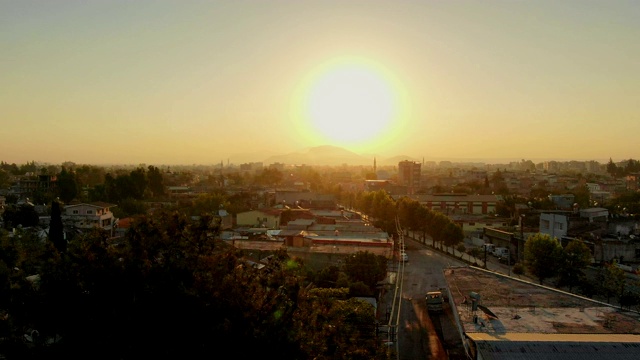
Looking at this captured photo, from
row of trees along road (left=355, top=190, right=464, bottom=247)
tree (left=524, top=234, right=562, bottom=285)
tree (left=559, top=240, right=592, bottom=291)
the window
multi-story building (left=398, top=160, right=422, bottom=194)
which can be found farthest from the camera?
multi-story building (left=398, top=160, right=422, bottom=194)

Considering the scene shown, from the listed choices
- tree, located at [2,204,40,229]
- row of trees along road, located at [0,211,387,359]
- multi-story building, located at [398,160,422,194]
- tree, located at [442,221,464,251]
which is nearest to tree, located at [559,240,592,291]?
tree, located at [442,221,464,251]

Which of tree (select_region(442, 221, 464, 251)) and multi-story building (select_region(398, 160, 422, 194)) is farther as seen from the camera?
multi-story building (select_region(398, 160, 422, 194))

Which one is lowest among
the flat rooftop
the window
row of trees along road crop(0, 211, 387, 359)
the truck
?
the truck

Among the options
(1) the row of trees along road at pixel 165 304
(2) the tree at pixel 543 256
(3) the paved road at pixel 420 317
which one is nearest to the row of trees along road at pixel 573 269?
(2) the tree at pixel 543 256

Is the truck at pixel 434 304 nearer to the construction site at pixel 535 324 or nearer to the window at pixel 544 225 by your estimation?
the construction site at pixel 535 324

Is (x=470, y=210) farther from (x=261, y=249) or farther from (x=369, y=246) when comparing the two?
(x=261, y=249)

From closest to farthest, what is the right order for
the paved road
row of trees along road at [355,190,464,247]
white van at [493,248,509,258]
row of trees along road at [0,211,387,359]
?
1. row of trees along road at [0,211,387,359]
2. the paved road
3. white van at [493,248,509,258]
4. row of trees along road at [355,190,464,247]

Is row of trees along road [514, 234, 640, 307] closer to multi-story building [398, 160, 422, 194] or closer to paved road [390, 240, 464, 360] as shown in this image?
paved road [390, 240, 464, 360]

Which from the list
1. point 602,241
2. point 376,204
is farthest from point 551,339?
point 376,204
